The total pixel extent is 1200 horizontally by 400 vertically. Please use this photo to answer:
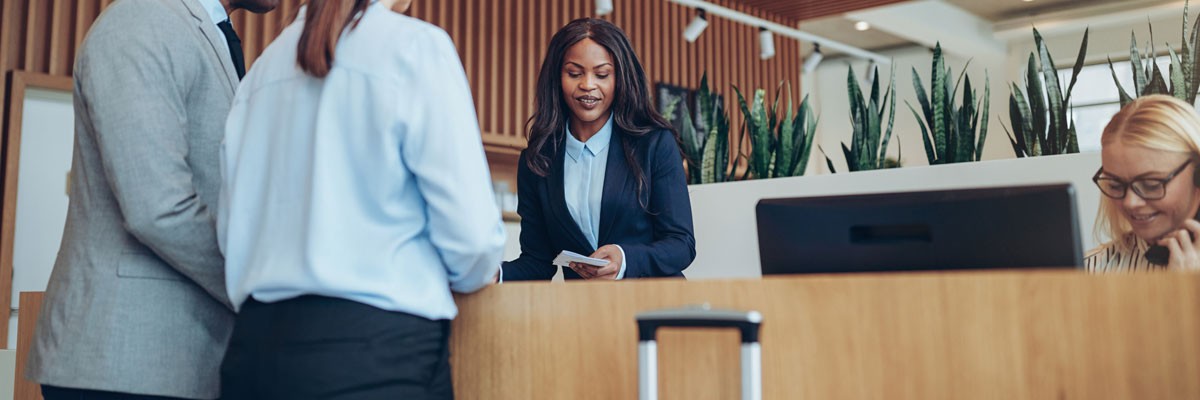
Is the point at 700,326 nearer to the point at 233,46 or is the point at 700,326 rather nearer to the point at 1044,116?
the point at 233,46

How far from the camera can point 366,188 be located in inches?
49.7

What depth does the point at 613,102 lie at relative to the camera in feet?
7.29

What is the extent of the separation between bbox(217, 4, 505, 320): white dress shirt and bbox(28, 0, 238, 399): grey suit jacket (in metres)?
0.13

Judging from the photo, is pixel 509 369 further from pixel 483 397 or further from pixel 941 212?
pixel 941 212

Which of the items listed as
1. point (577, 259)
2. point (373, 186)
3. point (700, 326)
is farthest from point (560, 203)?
point (700, 326)

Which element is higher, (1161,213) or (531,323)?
(1161,213)

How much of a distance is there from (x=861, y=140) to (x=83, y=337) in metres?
2.58

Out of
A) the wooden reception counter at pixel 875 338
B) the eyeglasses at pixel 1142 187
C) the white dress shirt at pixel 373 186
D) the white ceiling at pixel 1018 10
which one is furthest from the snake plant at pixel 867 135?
the white ceiling at pixel 1018 10

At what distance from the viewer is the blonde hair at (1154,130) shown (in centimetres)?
216

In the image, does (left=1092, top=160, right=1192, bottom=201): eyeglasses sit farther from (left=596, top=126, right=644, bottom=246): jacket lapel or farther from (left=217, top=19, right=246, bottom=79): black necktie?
(left=217, top=19, right=246, bottom=79): black necktie

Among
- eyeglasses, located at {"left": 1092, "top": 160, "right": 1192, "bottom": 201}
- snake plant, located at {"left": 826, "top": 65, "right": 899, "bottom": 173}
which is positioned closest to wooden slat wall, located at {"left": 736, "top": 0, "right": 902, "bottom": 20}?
snake plant, located at {"left": 826, "top": 65, "right": 899, "bottom": 173}

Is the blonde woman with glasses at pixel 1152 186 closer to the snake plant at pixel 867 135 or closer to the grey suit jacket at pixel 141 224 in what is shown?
the snake plant at pixel 867 135

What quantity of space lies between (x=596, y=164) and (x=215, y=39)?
878mm

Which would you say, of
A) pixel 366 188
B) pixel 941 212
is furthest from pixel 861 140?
pixel 366 188
